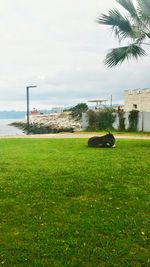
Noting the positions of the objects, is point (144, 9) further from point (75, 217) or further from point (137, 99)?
point (137, 99)

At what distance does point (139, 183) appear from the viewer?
9680 mm

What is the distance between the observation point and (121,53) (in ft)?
64.5

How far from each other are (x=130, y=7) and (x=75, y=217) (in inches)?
604

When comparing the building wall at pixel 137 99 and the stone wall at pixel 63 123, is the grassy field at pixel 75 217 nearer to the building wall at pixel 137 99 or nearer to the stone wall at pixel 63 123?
the building wall at pixel 137 99

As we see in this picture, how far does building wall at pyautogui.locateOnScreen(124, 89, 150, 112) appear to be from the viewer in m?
44.2

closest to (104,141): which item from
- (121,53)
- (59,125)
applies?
(121,53)

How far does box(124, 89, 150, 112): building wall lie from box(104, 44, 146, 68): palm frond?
24.4 m

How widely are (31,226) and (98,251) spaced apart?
1418 mm

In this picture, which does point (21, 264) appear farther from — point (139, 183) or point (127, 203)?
point (139, 183)

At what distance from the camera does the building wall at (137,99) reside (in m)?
44.2

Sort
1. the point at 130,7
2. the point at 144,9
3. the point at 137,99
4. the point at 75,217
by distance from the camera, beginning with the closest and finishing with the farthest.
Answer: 1. the point at 75,217
2. the point at 144,9
3. the point at 130,7
4. the point at 137,99

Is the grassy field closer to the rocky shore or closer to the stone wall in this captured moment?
the rocky shore

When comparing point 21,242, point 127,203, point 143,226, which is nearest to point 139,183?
point 127,203

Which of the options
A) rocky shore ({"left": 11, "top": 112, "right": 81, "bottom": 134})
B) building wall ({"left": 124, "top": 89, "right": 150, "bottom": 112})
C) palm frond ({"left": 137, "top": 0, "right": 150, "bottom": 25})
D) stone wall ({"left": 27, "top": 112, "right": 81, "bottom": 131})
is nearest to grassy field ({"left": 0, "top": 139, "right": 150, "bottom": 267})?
palm frond ({"left": 137, "top": 0, "right": 150, "bottom": 25})
